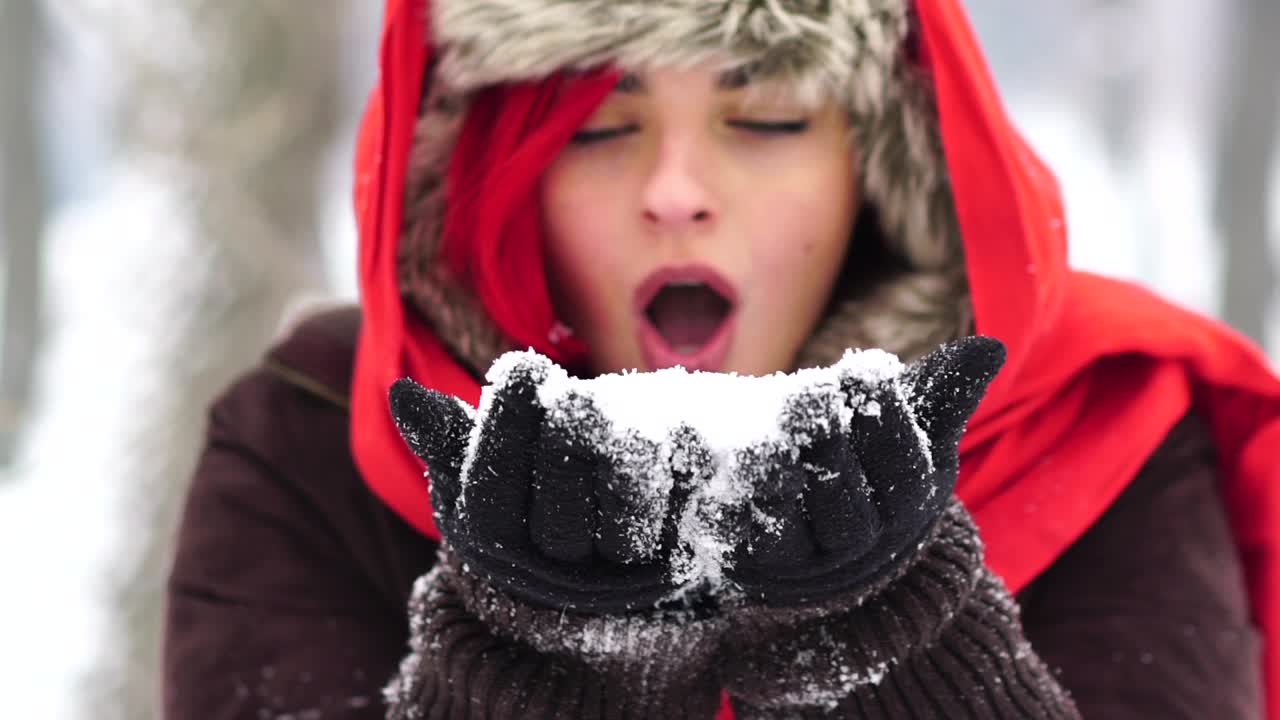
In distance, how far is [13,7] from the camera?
3.78 meters

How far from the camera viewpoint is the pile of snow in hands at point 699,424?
0.73m

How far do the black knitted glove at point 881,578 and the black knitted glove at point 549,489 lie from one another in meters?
0.07

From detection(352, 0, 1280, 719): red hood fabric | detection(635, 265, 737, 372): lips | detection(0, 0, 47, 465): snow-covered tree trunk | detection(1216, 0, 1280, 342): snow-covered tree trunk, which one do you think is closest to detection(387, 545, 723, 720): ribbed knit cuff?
detection(352, 0, 1280, 719): red hood fabric

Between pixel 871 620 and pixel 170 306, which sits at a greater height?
pixel 871 620

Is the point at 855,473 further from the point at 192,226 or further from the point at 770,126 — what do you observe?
the point at 192,226

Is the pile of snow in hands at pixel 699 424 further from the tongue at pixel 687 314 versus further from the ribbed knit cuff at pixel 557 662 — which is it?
the tongue at pixel 687 314

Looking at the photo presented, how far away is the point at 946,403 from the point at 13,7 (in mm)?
4003

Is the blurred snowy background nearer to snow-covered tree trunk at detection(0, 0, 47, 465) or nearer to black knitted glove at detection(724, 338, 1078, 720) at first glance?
snow-covered tree trunk at detection(0, 0, 47, 465)

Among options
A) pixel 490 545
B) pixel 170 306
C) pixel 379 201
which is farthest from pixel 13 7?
pixel 490 545

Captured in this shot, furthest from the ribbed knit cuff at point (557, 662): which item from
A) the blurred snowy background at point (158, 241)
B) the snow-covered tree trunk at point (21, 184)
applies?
the snow-covered tree trunk at point (21, 184)

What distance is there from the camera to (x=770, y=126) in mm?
1139

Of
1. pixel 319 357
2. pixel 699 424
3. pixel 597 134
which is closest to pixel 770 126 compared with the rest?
pixel 597 134

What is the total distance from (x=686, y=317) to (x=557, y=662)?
0.45 meters

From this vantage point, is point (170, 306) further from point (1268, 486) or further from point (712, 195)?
point (1268, 486)
